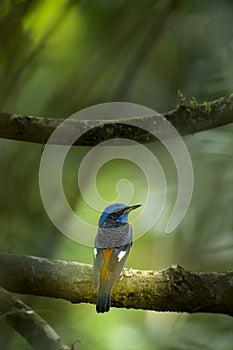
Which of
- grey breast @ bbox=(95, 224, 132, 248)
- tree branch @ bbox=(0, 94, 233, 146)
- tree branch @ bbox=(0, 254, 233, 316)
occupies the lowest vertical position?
grey breast @ bbox=(95, 224, 132, 248)

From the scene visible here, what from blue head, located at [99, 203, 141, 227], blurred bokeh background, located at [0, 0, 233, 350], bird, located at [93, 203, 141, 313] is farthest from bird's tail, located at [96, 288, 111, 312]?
blurred bokeh background, located at [0, 0, 233, 350]

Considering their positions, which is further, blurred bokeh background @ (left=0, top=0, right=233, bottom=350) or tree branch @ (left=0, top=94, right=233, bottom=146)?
blurred bokeh background @ (left=0, top=0, right=233, bottom=350)

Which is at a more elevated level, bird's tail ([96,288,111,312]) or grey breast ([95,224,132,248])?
bird's tail ([96,288,111,312])

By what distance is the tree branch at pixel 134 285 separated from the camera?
2043 mm

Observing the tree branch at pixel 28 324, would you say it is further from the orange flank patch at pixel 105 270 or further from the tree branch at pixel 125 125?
the tree branch at pixel 125 125

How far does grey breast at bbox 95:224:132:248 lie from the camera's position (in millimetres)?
2303

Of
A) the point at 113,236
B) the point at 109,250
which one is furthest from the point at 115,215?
the point at 109,250

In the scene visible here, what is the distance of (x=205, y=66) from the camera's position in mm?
3238

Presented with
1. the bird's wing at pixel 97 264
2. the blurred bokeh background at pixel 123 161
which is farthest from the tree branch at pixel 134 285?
the blurred bokeh background at pixel 123 161

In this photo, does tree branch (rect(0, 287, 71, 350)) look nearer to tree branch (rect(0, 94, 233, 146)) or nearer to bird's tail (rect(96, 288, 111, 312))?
bird's tail (rect(96, 288, 111, 312))

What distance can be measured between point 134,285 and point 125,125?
0.49 metres

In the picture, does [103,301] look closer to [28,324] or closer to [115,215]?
[28,324]

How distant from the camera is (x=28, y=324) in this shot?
7.48 ft

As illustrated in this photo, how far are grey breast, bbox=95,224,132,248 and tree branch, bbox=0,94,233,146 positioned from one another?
11.7 inches
